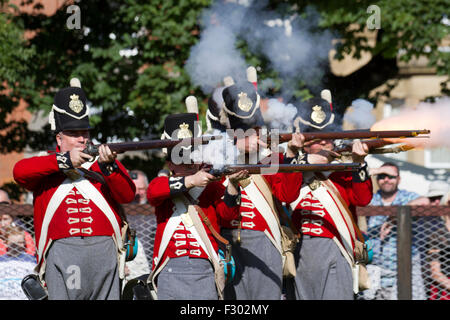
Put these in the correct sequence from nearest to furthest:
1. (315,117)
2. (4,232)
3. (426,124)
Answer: (426,124)
(315,117)
(4,232)

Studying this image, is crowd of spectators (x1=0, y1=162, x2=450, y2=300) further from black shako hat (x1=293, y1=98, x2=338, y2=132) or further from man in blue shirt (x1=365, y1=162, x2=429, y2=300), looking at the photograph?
black shako hat (x1=293, y1=98, x2=338, y2=132)

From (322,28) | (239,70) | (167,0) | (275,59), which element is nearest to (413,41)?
(322,28)

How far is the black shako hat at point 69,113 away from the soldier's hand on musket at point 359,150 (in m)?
1.98

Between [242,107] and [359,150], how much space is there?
929mm

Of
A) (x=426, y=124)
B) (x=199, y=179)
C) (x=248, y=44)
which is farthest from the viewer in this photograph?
(x=248, y=44)

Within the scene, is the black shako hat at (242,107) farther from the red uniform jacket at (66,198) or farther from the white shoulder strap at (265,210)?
the red uniform jacket at (66,198)

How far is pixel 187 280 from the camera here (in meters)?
5.44

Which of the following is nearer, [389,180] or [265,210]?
[265,210]

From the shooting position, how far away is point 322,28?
10445 millimetres

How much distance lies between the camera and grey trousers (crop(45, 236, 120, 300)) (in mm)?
5410

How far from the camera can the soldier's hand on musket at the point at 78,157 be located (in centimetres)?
523

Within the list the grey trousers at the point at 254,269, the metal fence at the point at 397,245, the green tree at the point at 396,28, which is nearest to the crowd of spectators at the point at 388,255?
the metal fence at the point at 397,245

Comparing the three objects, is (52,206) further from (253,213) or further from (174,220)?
(253,213)

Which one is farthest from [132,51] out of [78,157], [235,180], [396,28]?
[235,180]
